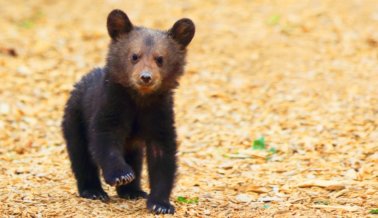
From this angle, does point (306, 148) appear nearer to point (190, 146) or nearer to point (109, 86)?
point (190, 146)

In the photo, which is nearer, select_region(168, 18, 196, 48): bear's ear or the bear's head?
the bear's head

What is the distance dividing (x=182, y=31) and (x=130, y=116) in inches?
41.6

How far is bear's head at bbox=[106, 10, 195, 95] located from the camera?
21.2 ft

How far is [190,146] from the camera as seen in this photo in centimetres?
912

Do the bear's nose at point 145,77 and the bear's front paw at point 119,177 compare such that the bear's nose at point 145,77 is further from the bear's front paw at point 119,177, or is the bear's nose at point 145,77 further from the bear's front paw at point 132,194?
the bear's front paw at point 132,194

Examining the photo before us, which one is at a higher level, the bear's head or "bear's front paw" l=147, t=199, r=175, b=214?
the bear's head

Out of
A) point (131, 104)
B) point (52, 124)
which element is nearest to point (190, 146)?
point (52, 124)

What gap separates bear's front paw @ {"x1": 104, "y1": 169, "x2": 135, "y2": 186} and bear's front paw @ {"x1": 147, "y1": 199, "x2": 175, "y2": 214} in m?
0.38

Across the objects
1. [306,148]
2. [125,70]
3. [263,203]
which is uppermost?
[125,70]

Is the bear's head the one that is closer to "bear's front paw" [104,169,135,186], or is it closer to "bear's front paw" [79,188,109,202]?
"bear's front paw" [104,169,135,186]

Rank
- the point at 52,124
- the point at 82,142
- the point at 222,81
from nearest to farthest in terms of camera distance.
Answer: the point at 82,142, the point at 52,124, the point at 222,81

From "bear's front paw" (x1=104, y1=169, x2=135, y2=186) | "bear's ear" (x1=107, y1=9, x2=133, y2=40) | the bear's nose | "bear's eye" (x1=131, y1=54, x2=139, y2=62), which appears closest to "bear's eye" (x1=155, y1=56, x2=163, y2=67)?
"bear's eye" (x1=131, y1=54, x2=139, y2=62)

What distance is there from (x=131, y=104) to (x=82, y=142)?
33.7 inches

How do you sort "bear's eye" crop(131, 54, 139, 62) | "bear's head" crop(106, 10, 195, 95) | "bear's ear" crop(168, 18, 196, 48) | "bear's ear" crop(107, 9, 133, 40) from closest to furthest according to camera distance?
"bear's head" crop(106, 10, 195, 95) → "bear's eye" crop(131, 54, 139, 62) → "bear's ear" crop(107, 9, 133, 40) → "bear's ear" crop(168, 18, 196, 48)
